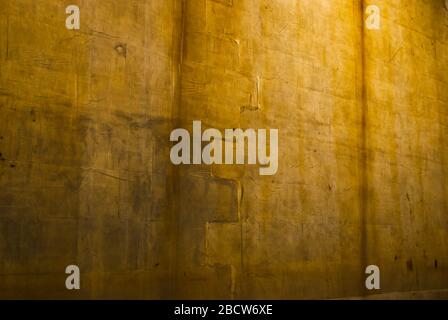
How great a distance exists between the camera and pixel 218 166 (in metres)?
7.77

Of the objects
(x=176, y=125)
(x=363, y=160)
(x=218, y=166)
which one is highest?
(x=176, y=125)

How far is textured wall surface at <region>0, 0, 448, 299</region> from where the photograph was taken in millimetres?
6402

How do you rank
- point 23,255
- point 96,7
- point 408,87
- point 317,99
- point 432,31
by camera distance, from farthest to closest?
1. point 432,31
2. point 408,87
3. point 317,99
4. point 96,7
5. point 23,255

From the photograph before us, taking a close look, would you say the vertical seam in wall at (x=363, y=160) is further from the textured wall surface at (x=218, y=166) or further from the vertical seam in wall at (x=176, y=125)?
the vertical seam in wall at (x=176, y=125)

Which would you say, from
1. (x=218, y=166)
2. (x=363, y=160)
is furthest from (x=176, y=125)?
(x=363, y=160)

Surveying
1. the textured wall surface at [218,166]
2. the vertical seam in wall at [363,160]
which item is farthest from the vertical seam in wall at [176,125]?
the vertical seam in wall at [363,160]

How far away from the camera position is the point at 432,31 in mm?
11266

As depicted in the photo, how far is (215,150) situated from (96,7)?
2.28 m

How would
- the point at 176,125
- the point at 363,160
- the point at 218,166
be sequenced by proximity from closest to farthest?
the point at 176,125, the point at 218,166, the point at 363,160

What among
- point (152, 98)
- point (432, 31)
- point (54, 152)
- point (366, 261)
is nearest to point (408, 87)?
point (432, 31)

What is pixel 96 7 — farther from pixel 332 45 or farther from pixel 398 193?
pixel 398 193

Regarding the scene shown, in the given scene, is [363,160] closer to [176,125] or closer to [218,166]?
[218,166]

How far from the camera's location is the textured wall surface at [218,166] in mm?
6402

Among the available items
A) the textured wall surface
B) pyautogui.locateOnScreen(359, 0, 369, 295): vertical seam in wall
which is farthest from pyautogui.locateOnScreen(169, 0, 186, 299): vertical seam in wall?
pyautogui.locateOnScreen(359, 0, 369, 295): vertical seam in wall
